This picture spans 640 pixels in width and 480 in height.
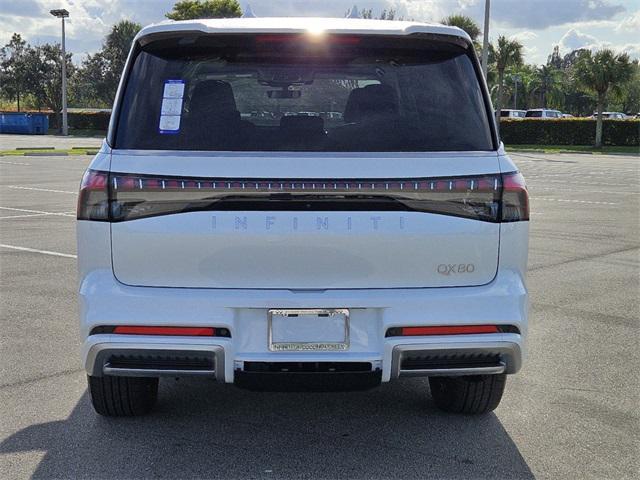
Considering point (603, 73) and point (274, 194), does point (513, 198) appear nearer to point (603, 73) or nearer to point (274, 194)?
point (274, 194)

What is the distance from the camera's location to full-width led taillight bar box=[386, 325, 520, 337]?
3518 mm

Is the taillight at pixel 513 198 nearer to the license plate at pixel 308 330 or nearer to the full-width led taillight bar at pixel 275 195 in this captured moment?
the full-width led taillight bar at pixel 275 195

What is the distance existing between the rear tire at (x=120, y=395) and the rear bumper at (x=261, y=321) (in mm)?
527

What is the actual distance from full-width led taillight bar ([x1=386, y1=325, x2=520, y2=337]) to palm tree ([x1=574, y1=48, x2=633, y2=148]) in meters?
45.3

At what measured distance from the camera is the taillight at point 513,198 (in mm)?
3615

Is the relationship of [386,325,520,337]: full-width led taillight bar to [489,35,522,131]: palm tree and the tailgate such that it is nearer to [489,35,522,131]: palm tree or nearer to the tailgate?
the tailgate

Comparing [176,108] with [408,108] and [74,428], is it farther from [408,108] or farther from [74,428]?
[74,428]

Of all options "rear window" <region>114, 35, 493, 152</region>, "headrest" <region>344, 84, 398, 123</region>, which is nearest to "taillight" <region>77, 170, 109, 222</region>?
"rear window" <region>114, 35, 493, 152</region>

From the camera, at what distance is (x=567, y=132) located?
4862 cm

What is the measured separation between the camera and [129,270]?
3551mm

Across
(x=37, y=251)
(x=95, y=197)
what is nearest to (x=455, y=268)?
(x=95, y=197)

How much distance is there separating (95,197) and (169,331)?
0.64 meters

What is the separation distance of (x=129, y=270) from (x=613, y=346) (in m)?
3.68

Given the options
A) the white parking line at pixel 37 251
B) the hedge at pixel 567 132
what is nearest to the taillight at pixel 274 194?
the white parking line at pixel 37 251
